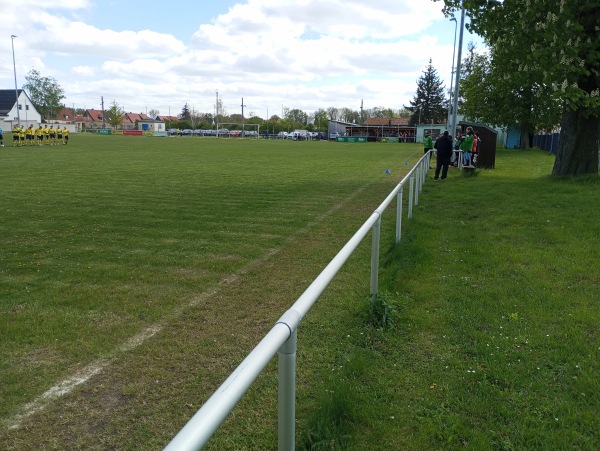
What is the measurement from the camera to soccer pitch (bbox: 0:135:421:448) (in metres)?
4.13

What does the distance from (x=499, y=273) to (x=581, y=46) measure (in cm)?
792

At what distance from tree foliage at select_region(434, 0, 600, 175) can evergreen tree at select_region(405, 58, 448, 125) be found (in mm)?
75766

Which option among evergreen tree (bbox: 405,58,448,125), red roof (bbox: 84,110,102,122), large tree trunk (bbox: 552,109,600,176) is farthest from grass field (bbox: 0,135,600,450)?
red roof (bbox: 84,110,102,122)

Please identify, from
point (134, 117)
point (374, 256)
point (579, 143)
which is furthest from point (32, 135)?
point (134, 117)

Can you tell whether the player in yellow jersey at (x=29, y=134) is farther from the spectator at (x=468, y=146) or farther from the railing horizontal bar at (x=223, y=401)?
the railing horizontal bar at (x=223, y=401)

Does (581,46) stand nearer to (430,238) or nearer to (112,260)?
(430,238)

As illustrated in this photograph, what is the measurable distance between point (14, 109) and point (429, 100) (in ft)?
243

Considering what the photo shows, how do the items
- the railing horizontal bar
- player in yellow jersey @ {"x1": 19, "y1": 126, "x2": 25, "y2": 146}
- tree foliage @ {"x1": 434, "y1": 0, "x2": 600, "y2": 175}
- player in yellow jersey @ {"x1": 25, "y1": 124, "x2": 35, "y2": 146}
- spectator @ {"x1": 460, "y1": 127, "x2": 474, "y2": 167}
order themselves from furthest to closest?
player in yellow jersey @ {"x1": 25, "y1": 124, "x2": 35, "y2": 146}, player in yellow jersey @ {"x1": 19, "y1": 126, "x2": 25, "y2": 146}, spectator @ {"x1": 460, "y1": 127, "x2": 474, "y2": 167}, tree foliage @ {"x1": 434, "y1": 0, "x2": 600, "y2": 175}, the railing horizontal bar

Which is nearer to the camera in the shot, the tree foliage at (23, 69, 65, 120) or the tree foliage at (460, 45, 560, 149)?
the tree foliage at (460, 45, 560, 149)

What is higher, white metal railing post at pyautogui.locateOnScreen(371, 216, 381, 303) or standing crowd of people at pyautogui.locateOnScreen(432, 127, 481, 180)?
standing crowd of people at pyautogui.locateOnScreen(432, 127, 481, 180)

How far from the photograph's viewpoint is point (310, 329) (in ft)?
15.6

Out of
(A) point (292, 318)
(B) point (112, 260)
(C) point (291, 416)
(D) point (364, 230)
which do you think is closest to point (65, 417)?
(C) point (291, 416)

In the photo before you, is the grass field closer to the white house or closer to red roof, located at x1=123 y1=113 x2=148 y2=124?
the white house

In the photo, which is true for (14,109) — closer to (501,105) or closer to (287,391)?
(501,105)
